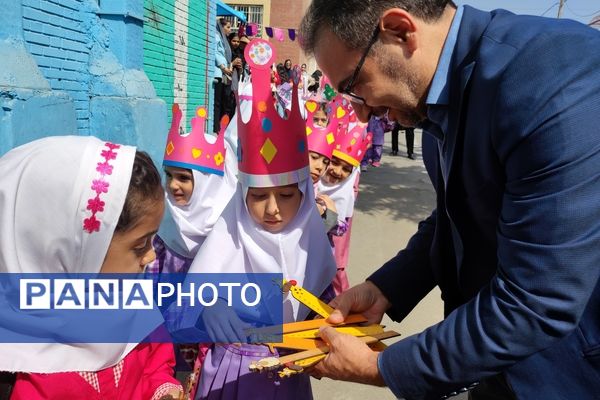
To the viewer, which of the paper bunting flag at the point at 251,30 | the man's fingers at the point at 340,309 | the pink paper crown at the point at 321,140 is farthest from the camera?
the paper bunting flag at the point at 251,30

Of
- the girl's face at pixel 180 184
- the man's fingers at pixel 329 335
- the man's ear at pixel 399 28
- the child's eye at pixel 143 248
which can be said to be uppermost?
the man's ear at pixel 399 28

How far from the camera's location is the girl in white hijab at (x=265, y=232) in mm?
1853

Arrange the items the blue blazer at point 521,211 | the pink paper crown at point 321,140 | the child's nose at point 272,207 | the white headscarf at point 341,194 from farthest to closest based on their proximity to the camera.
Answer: the white headscarf at point 341,194 → the pink paper crown at point 321,140 → the child's nose at point 272,207 → the blue blazer at point 521,211

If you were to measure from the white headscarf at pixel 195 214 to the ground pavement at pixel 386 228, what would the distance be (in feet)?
3.75

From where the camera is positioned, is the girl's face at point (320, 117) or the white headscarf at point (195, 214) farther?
the girl's face at point (320, 117)

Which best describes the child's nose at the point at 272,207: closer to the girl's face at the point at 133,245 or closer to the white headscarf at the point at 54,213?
the girl's face at the point at 133,245

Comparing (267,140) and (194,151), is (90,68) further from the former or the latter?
(267,140)

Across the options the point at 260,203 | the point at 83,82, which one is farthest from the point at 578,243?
the point at 83,82

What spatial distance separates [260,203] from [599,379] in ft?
4.26

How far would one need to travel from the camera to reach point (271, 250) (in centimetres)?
201

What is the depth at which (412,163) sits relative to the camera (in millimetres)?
11586

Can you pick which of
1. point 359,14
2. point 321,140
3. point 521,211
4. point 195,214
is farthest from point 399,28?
point 321,140

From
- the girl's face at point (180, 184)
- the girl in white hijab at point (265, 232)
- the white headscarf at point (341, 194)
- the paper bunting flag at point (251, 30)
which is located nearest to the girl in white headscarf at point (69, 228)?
the girl in white hijab at point (265, 232)

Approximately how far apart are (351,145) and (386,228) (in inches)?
108
